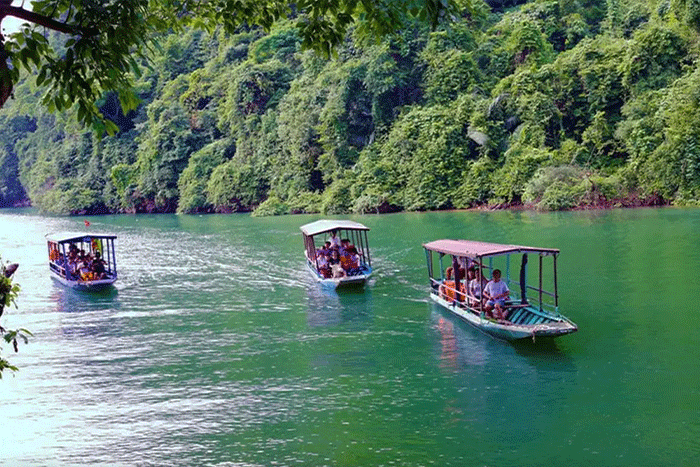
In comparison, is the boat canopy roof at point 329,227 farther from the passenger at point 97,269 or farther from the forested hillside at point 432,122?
the forested hillside at point 432,122

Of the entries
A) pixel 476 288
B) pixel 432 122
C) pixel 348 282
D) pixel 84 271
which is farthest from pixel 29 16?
pixel 432 122

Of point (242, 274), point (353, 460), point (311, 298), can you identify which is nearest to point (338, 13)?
point (353, 460)

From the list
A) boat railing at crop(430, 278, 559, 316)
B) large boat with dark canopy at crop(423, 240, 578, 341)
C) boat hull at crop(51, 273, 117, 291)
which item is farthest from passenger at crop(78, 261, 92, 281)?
boat railing at crop(430, 278, 559, 316)

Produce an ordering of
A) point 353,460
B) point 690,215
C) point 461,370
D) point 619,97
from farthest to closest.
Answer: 1. point 619,97
2. point 690,215
3. point 461,370
4. point 353,460

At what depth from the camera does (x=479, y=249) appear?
579 inches

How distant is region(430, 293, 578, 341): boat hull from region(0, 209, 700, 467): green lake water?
25 cm

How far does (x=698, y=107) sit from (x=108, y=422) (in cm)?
3196

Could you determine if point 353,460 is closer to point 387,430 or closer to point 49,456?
point 387,430

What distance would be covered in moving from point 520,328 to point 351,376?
9.75ft

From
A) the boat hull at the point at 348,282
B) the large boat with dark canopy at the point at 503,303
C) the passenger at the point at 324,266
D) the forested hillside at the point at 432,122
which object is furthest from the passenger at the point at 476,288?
the forested hillside at the point at 432,122

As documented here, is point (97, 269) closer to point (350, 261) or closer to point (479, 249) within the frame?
point (350, 261)

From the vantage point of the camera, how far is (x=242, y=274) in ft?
75.3

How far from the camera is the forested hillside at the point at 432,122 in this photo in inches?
1427

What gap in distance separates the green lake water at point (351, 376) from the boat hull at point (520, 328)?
0.82 ft
